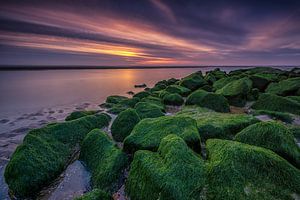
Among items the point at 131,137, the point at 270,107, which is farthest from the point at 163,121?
the point at 270,107

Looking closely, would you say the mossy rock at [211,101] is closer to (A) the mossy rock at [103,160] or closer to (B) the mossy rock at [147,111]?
(B) the mossy rock at [147,111]

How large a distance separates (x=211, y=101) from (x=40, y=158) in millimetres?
7997

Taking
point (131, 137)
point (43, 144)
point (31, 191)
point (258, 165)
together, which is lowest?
point (31, 191)

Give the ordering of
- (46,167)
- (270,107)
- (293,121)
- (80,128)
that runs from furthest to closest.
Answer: (270,107)
(293,121)
(80,128)
(46,167)

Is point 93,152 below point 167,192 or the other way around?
below

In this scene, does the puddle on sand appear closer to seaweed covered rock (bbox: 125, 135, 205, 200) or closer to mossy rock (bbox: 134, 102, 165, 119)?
seaweed covered rock (bbox: 125, 135, 205, 200)

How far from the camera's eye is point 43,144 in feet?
19.2

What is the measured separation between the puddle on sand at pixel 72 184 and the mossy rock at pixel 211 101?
703cm

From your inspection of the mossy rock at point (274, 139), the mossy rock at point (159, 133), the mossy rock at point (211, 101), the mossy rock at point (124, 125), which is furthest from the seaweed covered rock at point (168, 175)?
the mossy rock at point (211, 101)

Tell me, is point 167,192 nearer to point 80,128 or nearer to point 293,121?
point 80,128

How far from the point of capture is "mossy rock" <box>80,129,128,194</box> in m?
4.71

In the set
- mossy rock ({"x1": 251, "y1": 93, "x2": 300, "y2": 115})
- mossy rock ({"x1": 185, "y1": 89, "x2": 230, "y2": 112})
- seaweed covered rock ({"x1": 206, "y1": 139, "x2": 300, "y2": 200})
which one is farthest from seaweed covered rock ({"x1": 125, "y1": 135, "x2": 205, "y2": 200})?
mossy rock ({"x1": 251, "y1": 93, "x2": 300, "y2": 115})

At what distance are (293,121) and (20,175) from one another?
9.05 metres

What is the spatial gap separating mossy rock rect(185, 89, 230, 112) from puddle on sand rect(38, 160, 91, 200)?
277 inches
